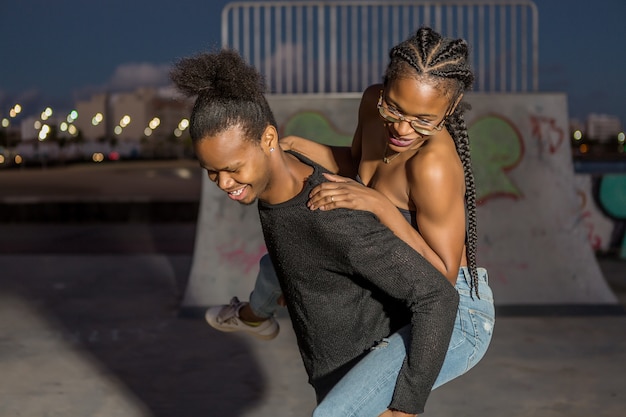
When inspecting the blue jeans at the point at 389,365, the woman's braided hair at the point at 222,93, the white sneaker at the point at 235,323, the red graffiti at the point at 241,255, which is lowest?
the red graffiti at the point at 241,255

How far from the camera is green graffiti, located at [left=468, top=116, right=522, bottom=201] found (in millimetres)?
8297

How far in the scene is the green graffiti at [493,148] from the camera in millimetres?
8297

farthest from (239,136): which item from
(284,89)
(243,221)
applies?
(284,89)

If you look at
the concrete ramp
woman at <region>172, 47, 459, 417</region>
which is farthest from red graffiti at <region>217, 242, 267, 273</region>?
woman at <region>172, 47, 459, 417</region>

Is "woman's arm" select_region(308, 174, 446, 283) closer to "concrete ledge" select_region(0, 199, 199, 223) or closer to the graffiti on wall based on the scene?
the graffiti on wall

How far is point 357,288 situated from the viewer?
9.23ft

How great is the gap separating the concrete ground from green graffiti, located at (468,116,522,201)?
1.39m

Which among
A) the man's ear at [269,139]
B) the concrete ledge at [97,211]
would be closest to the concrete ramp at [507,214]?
the man's ear at [269,139]

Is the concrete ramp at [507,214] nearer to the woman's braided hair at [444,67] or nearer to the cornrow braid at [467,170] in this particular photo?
the cornrow braid at [467,170]

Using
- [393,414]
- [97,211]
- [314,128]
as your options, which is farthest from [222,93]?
[97,211]

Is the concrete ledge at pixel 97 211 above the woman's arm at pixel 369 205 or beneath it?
beneath

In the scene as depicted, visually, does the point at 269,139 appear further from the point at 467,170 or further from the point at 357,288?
the point at 467,170

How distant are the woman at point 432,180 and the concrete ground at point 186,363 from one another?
2.47 metres

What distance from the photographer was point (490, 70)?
8742 mm
